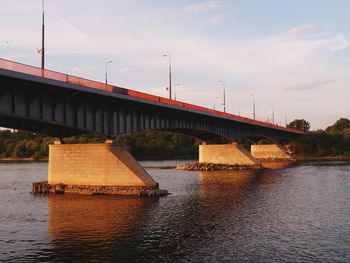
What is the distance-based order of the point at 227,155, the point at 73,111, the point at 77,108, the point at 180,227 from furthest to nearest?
the point at 227,155 → the point at 77,108 → the point at 73,111 → the point at 180,227

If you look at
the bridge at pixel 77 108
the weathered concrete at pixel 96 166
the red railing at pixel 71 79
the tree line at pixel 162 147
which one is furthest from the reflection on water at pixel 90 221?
the tree line at pixel 162 147

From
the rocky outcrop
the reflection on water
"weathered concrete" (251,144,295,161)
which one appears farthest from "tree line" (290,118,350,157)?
the reflection on water

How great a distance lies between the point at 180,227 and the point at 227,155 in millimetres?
75731

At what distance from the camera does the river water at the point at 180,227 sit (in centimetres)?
2819

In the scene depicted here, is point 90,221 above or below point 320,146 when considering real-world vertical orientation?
below

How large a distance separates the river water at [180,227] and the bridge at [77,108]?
29.5ft

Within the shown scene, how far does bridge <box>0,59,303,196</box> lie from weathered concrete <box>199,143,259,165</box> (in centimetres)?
2690

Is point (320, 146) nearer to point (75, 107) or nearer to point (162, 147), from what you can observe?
point (162, 147)

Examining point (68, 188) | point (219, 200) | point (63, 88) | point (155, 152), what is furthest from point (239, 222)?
point (155, 152)

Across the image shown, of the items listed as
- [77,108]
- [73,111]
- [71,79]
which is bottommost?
[73,111]

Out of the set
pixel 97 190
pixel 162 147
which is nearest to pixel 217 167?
pixel 97 190

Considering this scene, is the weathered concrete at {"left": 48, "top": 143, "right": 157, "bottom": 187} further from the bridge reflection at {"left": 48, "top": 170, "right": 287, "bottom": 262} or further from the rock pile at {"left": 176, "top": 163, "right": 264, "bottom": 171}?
the rock pile at {"left": 176, "top": 163, "right": 264, "bottom": 171}

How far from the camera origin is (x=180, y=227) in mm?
36375

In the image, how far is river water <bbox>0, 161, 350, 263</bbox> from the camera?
92.5 ft
